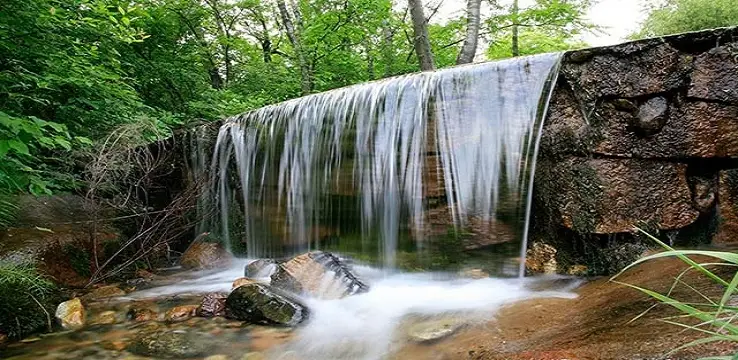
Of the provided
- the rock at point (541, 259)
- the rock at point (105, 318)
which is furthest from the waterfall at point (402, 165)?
the rock at point (105, 318)

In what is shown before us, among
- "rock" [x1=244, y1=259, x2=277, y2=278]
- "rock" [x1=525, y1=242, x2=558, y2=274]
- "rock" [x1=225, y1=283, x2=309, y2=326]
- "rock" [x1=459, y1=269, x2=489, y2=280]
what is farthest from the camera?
"rock" [x1=244, y1=259, x2=277, y2=278]

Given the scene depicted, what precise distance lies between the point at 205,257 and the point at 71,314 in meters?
2.51

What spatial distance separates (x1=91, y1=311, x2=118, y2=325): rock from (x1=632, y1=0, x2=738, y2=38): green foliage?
12.5 meters

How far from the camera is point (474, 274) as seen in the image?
4500 millimetres

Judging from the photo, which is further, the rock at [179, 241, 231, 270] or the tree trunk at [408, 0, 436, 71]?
the tree trunk at [408, 0, 436, 71]

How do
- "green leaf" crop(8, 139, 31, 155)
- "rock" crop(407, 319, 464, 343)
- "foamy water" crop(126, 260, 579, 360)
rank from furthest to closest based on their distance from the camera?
"foamy water" crop(126, 260, 579, 360)
"rock" crop(407, 319, 464, 343)
"green leaf" crop(8, 139, 31, 155)

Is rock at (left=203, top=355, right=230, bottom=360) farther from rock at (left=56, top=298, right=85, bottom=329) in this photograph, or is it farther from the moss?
the moss

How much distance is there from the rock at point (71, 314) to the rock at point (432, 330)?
287 centimetres

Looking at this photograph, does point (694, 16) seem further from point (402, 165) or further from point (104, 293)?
point (104, 293)

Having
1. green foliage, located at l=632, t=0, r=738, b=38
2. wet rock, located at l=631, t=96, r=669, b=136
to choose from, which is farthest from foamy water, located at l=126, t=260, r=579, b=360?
green foliage, located at l=632, t=0, r=738, b=38

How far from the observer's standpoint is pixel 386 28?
1123 centimetres

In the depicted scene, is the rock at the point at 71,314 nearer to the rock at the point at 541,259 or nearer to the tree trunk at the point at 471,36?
the rock at the point at 541,259

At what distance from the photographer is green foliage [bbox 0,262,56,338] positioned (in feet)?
11.8

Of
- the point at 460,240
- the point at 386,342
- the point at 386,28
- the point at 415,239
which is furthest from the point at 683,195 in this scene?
the point at 386,28
